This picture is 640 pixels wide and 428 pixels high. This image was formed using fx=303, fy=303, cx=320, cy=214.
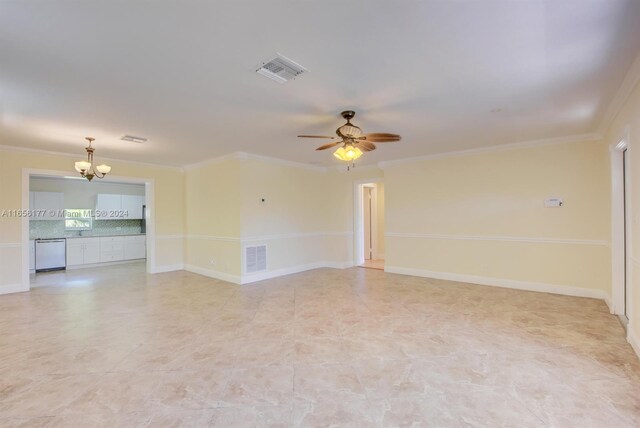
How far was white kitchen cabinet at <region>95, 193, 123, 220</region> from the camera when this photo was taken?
849 cm

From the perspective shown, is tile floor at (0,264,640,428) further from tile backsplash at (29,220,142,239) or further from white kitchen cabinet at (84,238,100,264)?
tile backsplash at (29,220,142,239)

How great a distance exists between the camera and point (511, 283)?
17.4 ft

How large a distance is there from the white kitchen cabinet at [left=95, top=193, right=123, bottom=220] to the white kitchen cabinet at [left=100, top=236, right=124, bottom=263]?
76 cm

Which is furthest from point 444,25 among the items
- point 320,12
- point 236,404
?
point 236,404

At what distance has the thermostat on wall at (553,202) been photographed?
4.88 m

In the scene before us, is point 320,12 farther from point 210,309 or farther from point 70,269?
point 70,269

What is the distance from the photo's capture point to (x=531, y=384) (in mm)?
2348

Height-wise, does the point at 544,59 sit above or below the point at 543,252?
above

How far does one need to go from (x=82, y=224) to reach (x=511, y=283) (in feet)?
35.1

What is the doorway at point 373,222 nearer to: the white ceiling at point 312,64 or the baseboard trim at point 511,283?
the baseboard trim at point 511,283

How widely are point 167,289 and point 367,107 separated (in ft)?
15.3

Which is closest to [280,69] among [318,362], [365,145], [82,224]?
[365,145]

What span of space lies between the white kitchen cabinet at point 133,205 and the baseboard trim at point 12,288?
12.5 ft

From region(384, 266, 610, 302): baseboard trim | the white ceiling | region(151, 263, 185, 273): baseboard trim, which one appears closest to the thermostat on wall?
the white ceiling
